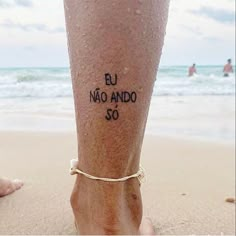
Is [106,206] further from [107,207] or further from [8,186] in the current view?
[8,186]

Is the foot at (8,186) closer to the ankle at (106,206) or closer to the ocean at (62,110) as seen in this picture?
the ankle at (106,206)

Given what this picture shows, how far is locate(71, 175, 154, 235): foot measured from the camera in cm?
84

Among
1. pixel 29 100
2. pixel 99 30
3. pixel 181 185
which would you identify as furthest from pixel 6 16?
pixel 29 100

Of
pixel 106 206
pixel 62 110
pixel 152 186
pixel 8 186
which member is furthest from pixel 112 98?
pixel 62 110

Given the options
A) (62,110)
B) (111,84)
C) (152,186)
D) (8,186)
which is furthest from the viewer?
(62,110)

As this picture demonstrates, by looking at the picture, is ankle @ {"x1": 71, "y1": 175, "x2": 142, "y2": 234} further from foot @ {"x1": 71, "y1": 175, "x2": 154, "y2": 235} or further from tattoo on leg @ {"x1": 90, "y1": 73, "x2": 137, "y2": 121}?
tattoo on leg @ {"x1": 90, "y1": 73, "x2": 137, "y2": 121}

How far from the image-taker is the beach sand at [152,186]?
1064 mm

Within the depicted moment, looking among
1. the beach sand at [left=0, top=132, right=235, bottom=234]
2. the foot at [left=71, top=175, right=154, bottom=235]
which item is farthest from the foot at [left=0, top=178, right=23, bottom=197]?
the foot at [left=71, top=175, right=154, bottom=235]

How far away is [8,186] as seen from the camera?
1.24 m

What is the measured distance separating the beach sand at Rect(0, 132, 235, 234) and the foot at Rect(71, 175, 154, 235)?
0.13m

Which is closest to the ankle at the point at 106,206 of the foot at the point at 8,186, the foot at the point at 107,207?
the foot at the point at 107,207

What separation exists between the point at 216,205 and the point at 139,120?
23.0 inches

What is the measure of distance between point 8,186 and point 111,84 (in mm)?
595

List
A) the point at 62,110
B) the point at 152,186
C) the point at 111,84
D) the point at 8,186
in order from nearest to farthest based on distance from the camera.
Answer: the point at 111,84 → the point at 8,186 → the point at 152,186 → the point at 62,110
